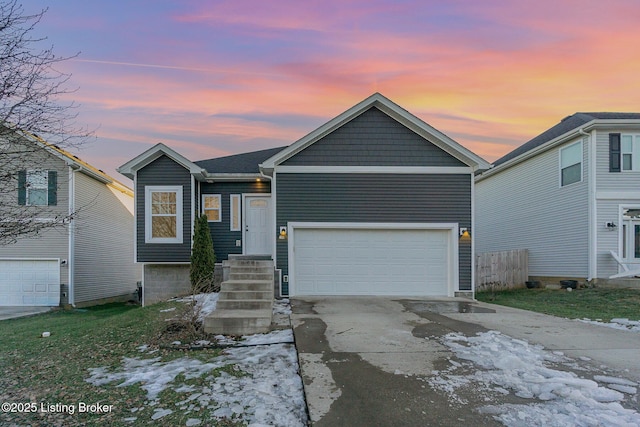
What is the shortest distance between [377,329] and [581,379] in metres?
3.01

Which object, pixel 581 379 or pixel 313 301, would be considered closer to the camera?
pixel 581 379

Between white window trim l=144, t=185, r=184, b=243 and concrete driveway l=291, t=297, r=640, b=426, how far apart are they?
498cm

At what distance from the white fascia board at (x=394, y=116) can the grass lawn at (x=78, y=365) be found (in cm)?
523

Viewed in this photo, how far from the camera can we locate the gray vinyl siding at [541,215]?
13312 millimetres

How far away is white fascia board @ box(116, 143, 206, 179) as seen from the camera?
11336 millimetres

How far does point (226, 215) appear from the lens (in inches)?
487

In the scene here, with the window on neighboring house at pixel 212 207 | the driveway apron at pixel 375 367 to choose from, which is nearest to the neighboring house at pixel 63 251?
the window on neighboring house at pixel 212 207

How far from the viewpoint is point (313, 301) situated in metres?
9.43

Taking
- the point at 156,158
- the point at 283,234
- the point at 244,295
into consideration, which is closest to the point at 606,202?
the point at 283,234

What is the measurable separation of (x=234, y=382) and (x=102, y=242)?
14758 mm

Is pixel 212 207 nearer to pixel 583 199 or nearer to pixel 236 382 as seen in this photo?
pixel 236 382

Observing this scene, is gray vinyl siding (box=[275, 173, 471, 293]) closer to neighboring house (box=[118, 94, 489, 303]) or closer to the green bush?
neighboring house (box=[118, 94, 489, 303])

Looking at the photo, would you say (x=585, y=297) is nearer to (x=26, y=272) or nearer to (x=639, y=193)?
(x=639, y=193)

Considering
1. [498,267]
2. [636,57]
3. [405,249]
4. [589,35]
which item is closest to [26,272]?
[405,249]
